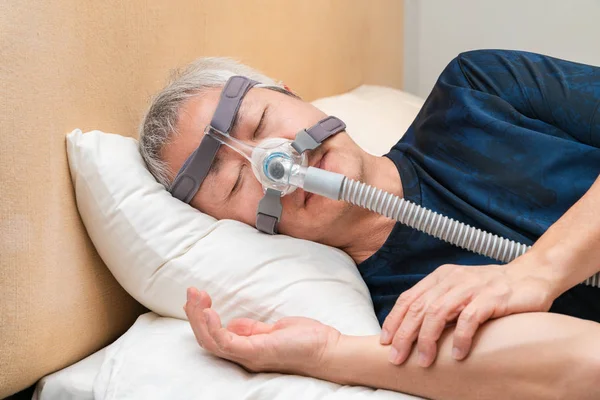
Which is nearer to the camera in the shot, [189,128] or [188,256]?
[188,256]

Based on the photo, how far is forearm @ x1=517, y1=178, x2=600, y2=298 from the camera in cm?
108

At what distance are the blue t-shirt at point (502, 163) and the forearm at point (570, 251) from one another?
0.20 metres

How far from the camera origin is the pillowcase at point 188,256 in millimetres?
1254

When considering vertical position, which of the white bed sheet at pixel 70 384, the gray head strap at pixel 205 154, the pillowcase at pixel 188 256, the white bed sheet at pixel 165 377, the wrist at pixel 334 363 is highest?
the gray head strap at pixel 205 154

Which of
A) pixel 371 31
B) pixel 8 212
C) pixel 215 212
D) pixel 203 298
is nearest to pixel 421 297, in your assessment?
pixel 203 298

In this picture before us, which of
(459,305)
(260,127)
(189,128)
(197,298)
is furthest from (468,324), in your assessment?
(189,128)

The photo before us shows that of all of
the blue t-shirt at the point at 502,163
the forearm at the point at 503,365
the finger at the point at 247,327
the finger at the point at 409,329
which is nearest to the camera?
the forearm at the point at 503,365

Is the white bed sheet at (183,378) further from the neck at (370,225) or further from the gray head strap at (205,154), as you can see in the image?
the neck at (370,225)

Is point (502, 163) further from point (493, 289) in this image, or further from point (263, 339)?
point (263, 339)

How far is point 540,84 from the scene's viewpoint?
4.98 ft

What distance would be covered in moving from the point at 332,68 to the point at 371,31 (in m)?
0.46

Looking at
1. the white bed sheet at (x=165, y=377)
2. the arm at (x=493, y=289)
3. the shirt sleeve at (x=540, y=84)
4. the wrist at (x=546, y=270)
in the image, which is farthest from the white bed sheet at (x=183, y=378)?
the shirt sleeve at (x=540, y=84)

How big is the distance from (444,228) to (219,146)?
50 centimetres

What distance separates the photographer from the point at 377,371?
106 cm
